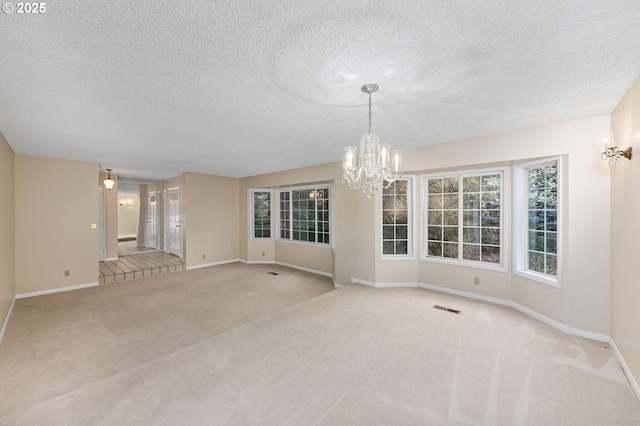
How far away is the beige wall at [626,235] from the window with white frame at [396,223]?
8.43 feet

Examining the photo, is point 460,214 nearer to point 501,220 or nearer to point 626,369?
point 501,220

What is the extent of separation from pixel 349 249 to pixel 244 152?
2667 millimetres

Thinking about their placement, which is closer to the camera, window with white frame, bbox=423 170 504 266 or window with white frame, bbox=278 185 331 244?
window with white frame, bbox=423 170 504 266

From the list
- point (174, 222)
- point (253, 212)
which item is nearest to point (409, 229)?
point (253, 212)

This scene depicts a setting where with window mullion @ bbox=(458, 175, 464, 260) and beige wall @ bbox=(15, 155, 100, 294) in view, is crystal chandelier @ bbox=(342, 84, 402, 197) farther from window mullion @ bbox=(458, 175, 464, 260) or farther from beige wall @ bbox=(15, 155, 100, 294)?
beige wall @ bbox=(15, 155, 100, 294)

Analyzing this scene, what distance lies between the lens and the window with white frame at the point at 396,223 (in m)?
4.88

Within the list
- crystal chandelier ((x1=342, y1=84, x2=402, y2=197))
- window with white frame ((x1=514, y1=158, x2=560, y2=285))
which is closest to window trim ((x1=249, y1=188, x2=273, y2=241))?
crystal chandelier ((x1=342, y1=84, x2=402, y2=197))

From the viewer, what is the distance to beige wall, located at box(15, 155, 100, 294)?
15.2 ft

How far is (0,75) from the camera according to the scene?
1954mm

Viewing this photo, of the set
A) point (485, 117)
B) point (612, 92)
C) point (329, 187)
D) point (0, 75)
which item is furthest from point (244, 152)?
point (612, 92)

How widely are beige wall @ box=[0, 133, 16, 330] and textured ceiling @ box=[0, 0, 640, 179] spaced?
0.55 m

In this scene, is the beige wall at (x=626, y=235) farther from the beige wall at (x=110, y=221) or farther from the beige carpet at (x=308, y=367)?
the beige wall at (x=110, y=221)

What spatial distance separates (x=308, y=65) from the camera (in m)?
1.89

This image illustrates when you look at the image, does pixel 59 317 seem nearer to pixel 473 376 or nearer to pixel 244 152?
pixel 244 152
